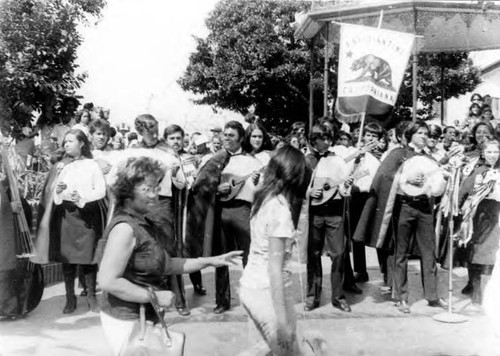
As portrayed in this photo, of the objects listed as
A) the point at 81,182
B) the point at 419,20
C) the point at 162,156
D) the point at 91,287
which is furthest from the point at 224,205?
the point at 419,20

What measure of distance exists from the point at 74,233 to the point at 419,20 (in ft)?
18.4

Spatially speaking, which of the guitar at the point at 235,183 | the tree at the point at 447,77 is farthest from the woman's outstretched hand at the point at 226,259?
the tree at the point at 447,77

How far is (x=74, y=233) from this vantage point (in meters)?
5.64

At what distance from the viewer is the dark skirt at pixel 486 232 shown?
5706 mm

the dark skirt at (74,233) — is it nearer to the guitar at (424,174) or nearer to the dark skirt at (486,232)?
the guitar at (424,174)

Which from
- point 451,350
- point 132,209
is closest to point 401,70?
point 451,350

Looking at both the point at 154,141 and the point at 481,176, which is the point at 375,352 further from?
the point at 154,141

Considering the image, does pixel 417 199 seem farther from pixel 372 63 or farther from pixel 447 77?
pixel 447 77

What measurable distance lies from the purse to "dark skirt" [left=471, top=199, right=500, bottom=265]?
3787 millimetres

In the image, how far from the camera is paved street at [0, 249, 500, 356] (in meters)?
4.64

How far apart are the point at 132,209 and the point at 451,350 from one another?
2882 mm

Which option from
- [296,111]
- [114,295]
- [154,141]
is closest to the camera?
[114,295]

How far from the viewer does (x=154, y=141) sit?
5.61 m

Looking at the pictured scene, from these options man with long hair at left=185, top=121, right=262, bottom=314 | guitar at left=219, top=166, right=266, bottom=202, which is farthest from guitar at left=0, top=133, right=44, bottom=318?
guitar at left=219, top=166, right=266, bottom=202
